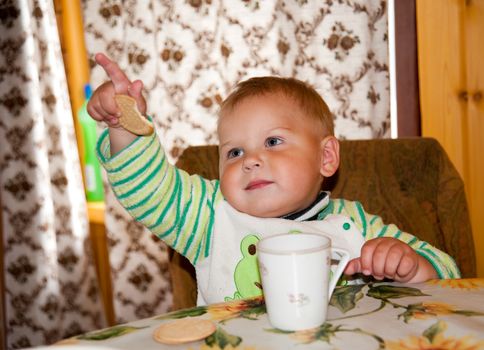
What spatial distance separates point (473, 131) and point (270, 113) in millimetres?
1326

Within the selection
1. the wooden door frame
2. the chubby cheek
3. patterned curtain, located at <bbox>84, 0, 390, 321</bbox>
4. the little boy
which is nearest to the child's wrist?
the little boy

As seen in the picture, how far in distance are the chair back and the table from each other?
584 millimetres

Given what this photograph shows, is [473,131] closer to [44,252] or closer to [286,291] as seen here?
[286,291]

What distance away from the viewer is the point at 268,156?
1.01m

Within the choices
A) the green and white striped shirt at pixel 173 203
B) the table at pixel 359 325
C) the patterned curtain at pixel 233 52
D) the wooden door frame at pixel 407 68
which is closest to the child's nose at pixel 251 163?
the green and white striped shirt at pixel 173 203

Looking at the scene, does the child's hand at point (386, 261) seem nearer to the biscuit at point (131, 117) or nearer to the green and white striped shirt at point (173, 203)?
the green and white striped shirt at point (173, 203)

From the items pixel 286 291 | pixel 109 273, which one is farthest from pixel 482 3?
pixel 109 273

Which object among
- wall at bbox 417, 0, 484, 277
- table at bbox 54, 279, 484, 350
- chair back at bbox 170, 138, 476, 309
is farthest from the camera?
wall at bbox 417, 0, 484, 277

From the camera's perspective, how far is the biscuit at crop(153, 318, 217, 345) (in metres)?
0.55

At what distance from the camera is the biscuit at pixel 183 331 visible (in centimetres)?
55

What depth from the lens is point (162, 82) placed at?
2.23 meters

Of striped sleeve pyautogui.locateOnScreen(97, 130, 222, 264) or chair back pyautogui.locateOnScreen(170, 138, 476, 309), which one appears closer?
striped sleeve pyautogui.locateOnScreen(97, 130, 222, 264)

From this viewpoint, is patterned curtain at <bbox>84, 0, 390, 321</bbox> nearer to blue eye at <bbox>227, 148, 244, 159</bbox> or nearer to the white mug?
blue eye at <bbox>227, 148, 244, 159</bbox>

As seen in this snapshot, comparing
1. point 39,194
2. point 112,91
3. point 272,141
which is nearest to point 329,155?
point 272,141
